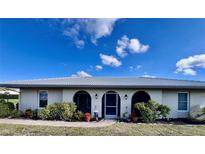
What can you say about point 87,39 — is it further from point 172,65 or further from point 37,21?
point 172,65

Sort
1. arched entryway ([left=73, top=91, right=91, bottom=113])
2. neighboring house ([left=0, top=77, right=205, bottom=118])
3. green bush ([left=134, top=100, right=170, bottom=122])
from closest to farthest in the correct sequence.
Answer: green bush ([left=134, top=100, right=170, bottom=122]) → neighboring house ([left=0, top=77, right=205, bottom=118]) → arched entryway ([left=73, top=91, right=91, bottom=113])

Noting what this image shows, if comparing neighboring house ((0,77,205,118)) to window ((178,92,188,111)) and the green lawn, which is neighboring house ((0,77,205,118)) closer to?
window ((178,92,188,111))

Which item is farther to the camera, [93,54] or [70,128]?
[93,54]

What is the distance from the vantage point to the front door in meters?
14.1

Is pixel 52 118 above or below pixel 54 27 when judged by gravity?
below

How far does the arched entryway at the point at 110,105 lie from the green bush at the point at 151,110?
142cm

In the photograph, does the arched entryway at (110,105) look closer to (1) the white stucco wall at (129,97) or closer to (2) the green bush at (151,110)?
(1) the white stucco wall at (129,97)

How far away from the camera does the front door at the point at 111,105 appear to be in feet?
46.3

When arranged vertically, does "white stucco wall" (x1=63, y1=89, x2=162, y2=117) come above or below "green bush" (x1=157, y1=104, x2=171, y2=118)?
above

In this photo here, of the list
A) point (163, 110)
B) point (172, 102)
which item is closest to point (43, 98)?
point (163, 110)

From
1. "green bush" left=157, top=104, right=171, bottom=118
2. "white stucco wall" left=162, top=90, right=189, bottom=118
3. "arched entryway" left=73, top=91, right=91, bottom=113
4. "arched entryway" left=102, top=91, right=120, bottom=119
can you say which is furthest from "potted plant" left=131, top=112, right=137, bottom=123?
"arched entryway" left=73, top=91, right=91, bottom=113
